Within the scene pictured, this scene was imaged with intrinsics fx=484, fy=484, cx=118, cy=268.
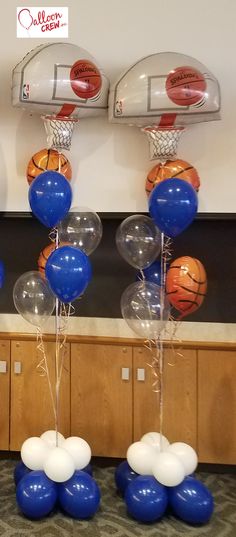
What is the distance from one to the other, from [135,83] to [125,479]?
2.15m

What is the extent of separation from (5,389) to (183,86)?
2.13m

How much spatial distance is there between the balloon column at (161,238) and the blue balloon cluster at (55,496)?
0.20 meters

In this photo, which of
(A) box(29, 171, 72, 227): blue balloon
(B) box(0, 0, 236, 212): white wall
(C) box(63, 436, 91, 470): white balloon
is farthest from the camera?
(B) box(0, 0, 236, 212): white wall

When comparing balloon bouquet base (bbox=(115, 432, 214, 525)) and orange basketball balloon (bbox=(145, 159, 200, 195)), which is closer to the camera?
balloon bouquet base (bbox=(115, 432, 214, 525))

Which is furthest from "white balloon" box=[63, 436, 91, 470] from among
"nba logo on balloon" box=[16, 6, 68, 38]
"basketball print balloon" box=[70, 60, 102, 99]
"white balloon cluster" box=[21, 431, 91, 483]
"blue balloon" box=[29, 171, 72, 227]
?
"nba logo on balloon" box=[16, 6, 68, 38]

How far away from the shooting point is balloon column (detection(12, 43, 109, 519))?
7.94 feet

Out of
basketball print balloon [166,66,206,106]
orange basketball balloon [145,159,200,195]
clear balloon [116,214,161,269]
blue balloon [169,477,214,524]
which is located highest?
basketball print balloon [166,66,206,106]

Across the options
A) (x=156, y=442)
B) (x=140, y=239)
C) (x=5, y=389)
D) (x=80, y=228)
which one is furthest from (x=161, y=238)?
(x=5, y=389)

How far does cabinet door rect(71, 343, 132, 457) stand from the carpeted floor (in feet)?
1.23

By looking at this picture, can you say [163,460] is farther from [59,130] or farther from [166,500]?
[59,130]

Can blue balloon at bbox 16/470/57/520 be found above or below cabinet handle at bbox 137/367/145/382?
below

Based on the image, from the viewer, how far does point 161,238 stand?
2.67 meters

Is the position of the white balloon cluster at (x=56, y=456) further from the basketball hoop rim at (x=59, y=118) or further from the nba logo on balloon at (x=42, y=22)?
the nba logo on balloon at (x=42, y=22)

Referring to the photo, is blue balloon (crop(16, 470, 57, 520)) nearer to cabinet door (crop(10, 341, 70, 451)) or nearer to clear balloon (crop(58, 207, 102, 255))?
cabinet door (crop(10, 341, 70, 451))
